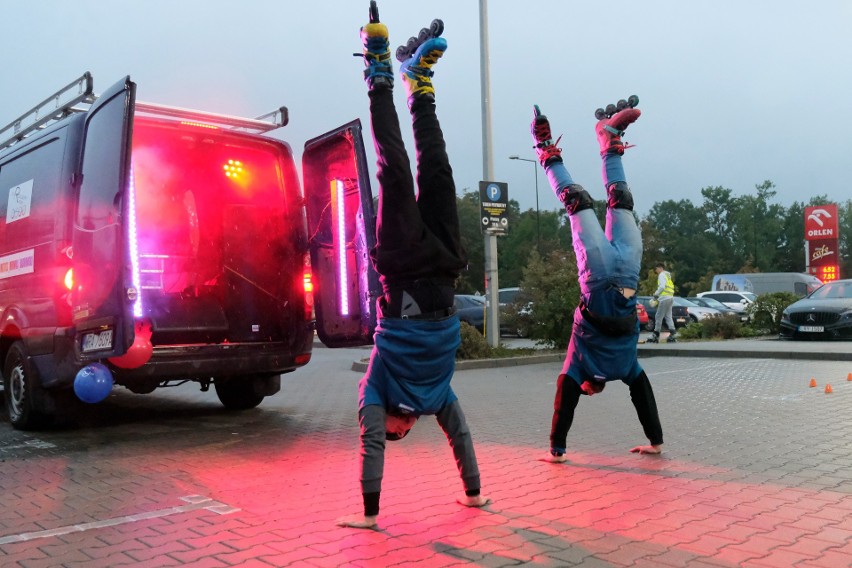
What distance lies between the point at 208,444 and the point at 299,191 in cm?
266

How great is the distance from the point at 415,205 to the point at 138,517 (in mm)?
2322

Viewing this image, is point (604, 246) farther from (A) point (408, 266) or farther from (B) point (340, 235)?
(B) point (340, 235)

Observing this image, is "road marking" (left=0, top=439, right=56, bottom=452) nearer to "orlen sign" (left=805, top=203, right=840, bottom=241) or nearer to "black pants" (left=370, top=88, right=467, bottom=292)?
"black pants" (left=370, top=88, right=467, bottom=292)

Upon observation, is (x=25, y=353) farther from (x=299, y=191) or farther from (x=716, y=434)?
(x=716, y=434)

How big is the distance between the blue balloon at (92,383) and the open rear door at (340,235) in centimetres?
198

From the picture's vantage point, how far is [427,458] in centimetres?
593

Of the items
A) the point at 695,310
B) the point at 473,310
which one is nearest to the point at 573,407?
the point at 473,310

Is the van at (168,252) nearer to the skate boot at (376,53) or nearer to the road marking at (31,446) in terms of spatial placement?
the road marking at (31,446)

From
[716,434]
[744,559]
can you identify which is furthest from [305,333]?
[744,559]

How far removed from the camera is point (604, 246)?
5406mm

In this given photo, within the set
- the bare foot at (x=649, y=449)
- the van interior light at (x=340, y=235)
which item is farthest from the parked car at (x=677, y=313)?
the bare foot at (x=649, y=449)

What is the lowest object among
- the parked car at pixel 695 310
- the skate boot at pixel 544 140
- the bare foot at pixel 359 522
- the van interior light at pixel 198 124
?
the bare foot at pixel 359 522

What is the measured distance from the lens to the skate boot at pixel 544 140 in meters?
5.60

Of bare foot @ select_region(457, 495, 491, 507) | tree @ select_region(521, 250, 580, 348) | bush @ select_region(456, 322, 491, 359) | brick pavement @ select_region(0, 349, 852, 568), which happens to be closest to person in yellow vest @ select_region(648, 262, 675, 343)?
tree @ select_region(521, 250, 580, 348)
